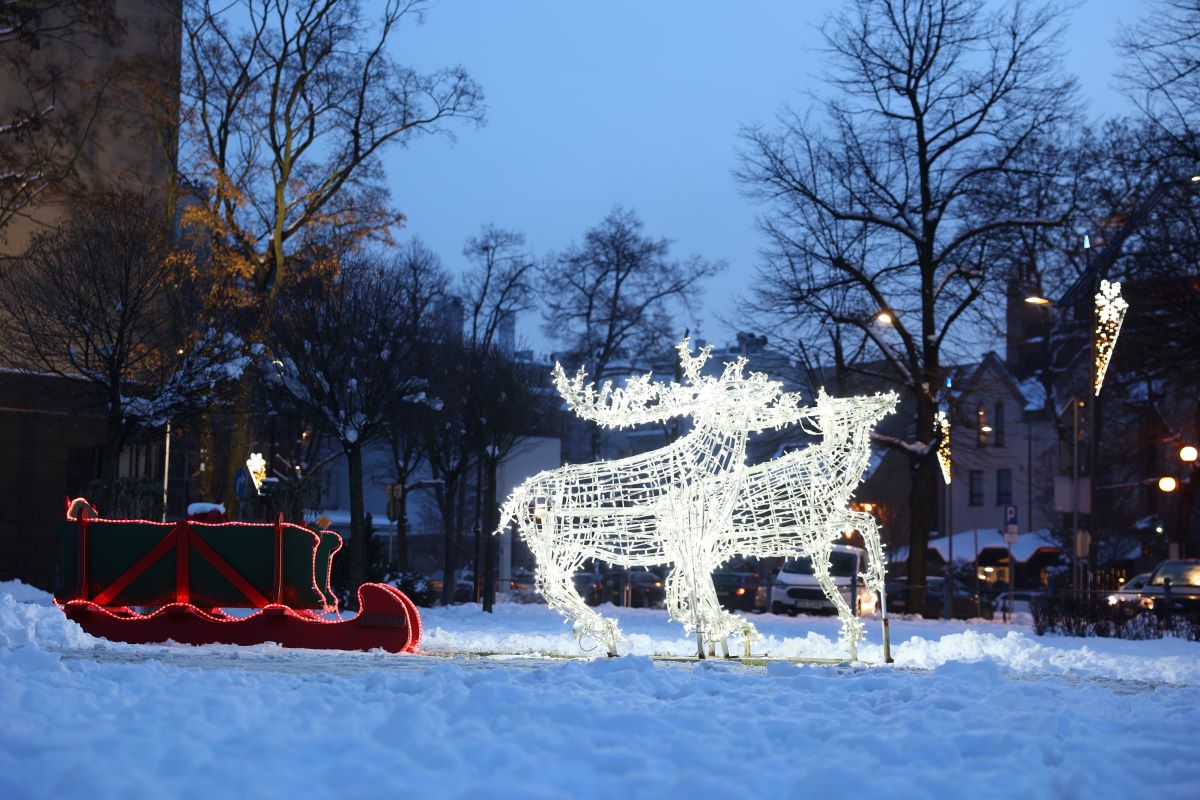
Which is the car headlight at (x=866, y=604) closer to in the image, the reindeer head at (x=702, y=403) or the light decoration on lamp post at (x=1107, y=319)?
the light decoration on lamp post at (x=1107, y=319)

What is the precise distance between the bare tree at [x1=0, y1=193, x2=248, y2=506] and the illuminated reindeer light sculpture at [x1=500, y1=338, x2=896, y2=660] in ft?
41.7

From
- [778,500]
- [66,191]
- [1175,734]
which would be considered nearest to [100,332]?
[66,191]

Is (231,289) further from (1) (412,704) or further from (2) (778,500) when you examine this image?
(1) (412,704)

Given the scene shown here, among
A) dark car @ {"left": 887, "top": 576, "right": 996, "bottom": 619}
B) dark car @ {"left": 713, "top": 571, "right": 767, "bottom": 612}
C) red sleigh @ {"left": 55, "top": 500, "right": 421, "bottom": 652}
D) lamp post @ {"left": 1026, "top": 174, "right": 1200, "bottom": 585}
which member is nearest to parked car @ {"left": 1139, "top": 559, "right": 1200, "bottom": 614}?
lamp post @ {"left": 1026, "top": 174, "right": 1200, "bottom": 585}

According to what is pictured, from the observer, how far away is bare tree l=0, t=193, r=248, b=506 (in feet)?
80.4

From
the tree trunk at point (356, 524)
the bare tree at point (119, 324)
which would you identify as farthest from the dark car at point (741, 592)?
the bare tree at point (119, 324)

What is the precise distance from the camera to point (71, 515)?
1588 centimetres

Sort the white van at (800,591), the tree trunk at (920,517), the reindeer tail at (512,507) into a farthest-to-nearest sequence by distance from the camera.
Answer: the white van at (800,591) → the tree trunk at (920,517) → the reindeer tail at (512,507)

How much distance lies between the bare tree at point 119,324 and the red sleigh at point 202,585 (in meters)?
8.83

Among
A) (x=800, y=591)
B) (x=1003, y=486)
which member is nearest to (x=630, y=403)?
(x=800, y=591)

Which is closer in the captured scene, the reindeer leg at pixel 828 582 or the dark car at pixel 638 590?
the reindeer leg at pixel 828 582

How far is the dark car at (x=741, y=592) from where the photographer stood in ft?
116

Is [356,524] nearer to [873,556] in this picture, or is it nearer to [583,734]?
[873,556]

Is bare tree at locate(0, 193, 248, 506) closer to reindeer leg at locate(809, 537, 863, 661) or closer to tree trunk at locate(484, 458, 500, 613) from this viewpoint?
tree trunk at locate(484, 458, 500, 613)
